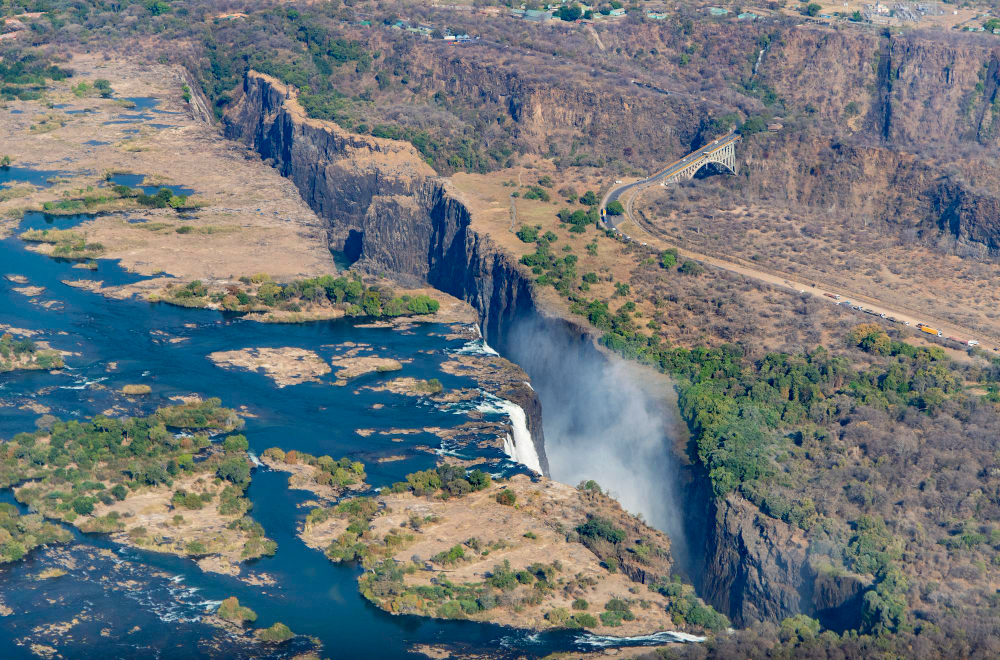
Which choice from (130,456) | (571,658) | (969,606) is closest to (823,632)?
(969,606)

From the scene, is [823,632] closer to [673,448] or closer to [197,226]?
[673,448]

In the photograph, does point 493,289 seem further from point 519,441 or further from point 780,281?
point 519,441

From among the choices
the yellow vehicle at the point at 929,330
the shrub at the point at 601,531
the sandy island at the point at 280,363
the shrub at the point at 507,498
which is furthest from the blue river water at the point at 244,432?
the yellow vehicle at the point at 929,330

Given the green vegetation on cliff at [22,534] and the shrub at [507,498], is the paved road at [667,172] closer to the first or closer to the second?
the shrub at [507,498]

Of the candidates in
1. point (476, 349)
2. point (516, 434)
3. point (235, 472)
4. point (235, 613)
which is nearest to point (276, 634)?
point (235, 613)

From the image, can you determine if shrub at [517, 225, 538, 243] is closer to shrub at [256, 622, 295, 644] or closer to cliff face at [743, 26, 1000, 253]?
cliff face at [743, 26, 1000, 253]

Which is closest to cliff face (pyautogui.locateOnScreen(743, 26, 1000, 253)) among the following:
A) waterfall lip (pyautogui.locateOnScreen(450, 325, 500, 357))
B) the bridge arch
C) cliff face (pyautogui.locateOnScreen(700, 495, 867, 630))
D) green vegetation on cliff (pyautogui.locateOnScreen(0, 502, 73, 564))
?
the bridge arch
